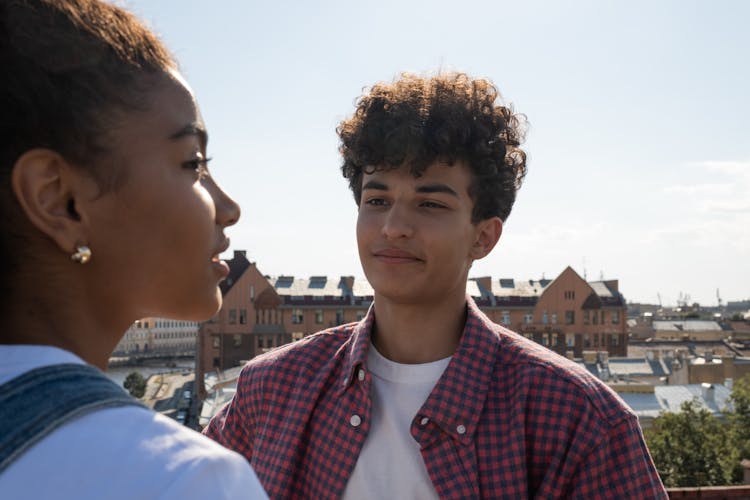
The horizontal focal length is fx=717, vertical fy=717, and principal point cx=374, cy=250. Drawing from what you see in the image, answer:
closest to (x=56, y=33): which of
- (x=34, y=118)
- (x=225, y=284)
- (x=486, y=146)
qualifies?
(x=34, y=118)

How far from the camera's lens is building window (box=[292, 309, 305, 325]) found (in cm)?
4266

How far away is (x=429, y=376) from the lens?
262cm

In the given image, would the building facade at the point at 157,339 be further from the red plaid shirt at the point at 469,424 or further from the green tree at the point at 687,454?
the red plaid shirt at the point at 469,424

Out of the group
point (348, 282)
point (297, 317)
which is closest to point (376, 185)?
point (297, 317)

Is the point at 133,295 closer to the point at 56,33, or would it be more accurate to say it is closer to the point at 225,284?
the point at 56,33

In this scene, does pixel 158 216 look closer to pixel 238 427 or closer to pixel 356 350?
pixel 356 350

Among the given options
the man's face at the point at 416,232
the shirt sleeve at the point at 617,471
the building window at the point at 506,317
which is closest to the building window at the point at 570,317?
the building window at the point at 506,317

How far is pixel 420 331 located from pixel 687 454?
17938 mm

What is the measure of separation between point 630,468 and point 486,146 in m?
1.33

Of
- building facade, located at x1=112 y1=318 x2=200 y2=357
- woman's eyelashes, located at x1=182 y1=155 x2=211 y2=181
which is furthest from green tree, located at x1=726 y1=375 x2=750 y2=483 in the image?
building facade, located at x1=112 y1=318 x2=200 y2=357

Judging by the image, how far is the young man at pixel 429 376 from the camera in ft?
7.41

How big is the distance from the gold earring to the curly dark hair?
70.1 inches

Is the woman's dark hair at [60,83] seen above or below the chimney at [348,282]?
below

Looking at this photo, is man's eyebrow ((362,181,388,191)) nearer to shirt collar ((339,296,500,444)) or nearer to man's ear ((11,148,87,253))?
shirt collar ((339,296,500,444))
